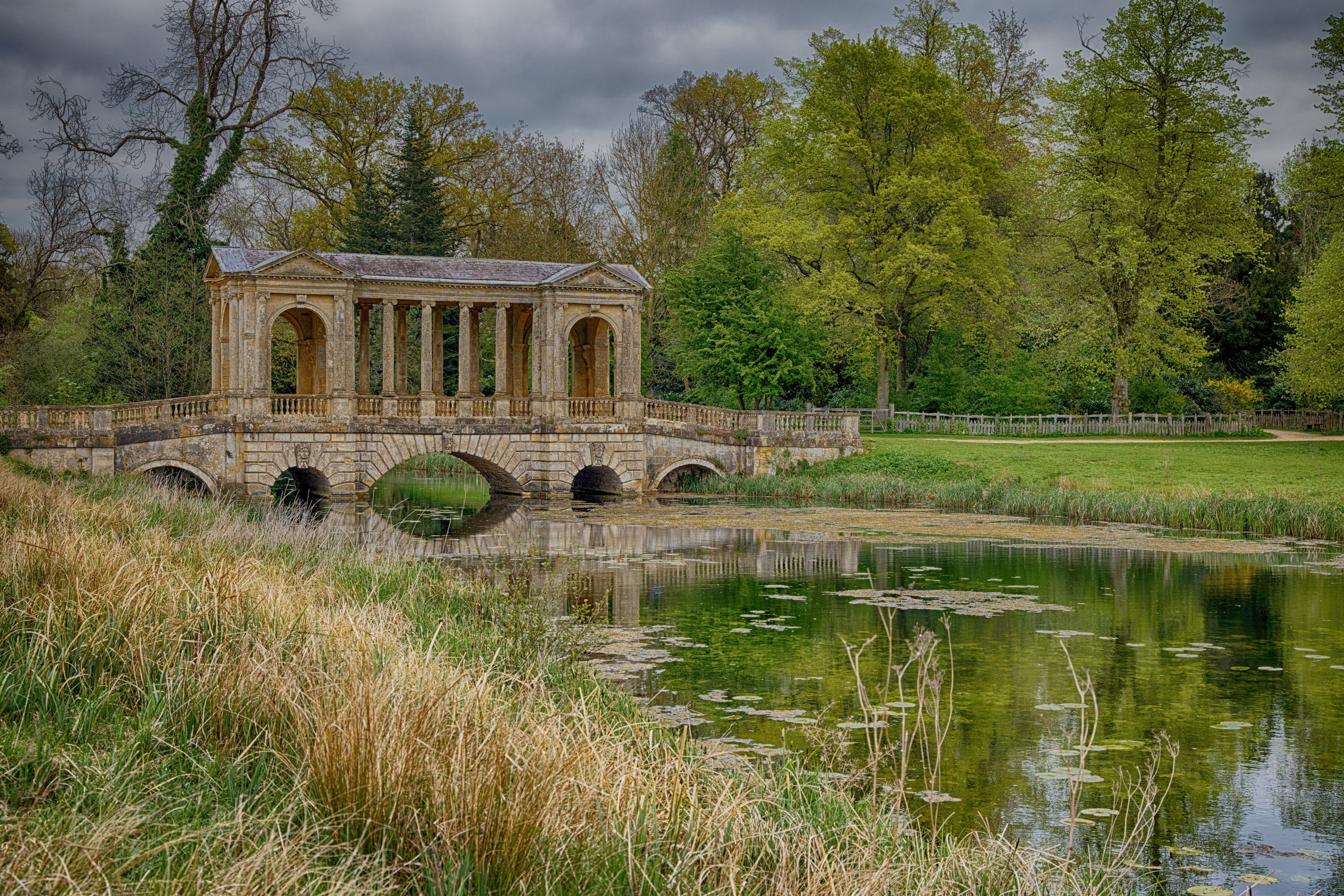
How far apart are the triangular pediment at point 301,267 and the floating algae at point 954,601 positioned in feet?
63.7

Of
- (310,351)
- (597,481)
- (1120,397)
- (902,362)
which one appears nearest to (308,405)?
(310,351)

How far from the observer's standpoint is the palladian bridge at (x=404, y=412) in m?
29.7

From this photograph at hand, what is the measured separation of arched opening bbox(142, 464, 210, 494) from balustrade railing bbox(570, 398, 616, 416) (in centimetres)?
996

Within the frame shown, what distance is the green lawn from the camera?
27938 mm

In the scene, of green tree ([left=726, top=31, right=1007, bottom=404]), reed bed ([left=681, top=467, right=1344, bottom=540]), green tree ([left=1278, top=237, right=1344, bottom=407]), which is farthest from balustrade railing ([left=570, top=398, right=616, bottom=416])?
green tree ([left=1278, top=237, right=1344, bottom=407])

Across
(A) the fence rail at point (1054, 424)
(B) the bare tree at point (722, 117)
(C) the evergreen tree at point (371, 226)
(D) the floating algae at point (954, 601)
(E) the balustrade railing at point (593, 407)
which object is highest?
(B) the bare tree at point (722, 117)

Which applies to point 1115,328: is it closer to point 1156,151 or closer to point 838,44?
point 1156,151

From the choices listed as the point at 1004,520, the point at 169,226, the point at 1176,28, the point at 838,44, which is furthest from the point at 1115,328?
the point at 169,226

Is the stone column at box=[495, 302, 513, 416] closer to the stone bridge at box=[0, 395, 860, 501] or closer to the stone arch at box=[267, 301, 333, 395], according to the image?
the stone bridge at box=[0, 395, 860, 501]

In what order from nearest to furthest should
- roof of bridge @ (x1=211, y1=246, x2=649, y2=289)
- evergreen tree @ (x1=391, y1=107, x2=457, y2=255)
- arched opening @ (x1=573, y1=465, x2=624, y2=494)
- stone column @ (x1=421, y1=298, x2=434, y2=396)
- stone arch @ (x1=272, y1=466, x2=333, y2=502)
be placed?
stone arch @ (x1=272, y1=466, x2=333, y2=502)
roof of bridge @ (x1=211, y1=246, x2=649, y2=289)
stone column @ (x1=421, y1=298, x2=434, y2=396)
arched opening @ (x1=573, y1=465, x2=624, y2=494)
evergreen tree @ (x1=391, y1=107, x2=457, y2=255)

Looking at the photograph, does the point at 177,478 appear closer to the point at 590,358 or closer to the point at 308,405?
the point at 308,405

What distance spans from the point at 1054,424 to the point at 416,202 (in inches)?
956

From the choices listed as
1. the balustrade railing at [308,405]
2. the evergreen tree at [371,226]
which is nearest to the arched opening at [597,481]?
the balustrade railing at [308,405]

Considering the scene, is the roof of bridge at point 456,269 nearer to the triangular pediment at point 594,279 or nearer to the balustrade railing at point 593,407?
the triangular pediment at point 594,279
